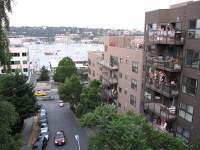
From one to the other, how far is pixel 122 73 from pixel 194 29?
19.1 meters

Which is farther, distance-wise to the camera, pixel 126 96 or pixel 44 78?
pixel 44 78

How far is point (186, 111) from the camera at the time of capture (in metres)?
24.2

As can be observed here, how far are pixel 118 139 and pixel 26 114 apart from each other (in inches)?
882

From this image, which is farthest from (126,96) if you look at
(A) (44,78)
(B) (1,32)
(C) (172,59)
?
(A) (44,78)

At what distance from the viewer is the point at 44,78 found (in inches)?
3511

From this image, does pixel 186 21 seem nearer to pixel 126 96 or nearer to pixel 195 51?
pixel 195 51

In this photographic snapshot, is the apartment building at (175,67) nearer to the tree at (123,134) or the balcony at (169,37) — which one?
the balcony at (169,37)

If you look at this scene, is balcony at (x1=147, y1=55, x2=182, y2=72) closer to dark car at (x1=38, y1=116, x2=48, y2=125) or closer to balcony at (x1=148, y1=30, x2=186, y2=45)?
balcony at (x1=148, y1=30, x2=186, y2=45)

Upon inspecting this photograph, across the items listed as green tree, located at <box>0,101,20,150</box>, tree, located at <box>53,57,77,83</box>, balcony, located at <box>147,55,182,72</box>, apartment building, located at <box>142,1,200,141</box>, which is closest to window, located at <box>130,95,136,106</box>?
apartment building, located at <box>142,1,200,141</box>

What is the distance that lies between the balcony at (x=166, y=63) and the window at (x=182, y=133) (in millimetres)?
6056

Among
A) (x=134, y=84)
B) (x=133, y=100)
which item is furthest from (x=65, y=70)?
(x=134, y=84)

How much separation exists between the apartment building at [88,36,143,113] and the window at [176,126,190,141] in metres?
8.97

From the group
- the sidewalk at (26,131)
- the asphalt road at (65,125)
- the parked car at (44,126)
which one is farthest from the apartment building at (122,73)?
the sidewalk at (26,131)

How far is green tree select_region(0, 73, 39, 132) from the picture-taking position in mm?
36094
